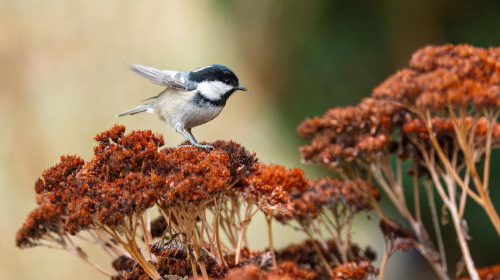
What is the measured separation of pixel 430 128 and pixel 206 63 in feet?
14.8

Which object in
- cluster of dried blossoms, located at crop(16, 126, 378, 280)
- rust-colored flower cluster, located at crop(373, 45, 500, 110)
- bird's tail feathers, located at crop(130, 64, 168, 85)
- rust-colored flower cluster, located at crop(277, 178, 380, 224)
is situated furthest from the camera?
bird's tail feathers, located at crop(130, 64, 168, 85)

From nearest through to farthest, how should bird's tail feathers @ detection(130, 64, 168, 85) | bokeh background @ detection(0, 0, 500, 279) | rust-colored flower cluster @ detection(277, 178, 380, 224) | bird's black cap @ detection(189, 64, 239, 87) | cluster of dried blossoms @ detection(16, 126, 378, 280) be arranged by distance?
cluster of dried blossoms @ detection(16, 126, 378, 280), rust-colored flower cluster @ detection(277, 178, 380, 224), bird's black cap @ detection(189, 64, 239, 87), bird's tail feathers @ detection(130, 64, 168, 85), bokeh background @ detection(0, 0, 500, 279)

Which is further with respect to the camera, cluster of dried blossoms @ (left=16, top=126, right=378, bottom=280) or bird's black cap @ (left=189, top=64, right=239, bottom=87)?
bird's black cap @ (left=189, top=64, right=239, bottom=87)

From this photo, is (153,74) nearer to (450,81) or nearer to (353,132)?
(353,132)

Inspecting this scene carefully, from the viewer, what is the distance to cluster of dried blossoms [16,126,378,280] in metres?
1.68

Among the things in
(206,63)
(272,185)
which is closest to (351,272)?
(272,185)

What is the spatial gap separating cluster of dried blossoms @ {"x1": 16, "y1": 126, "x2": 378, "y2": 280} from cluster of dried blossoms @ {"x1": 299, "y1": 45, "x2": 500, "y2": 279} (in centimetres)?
25

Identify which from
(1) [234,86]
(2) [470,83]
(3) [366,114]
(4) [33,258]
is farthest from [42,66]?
(2) [470,83]

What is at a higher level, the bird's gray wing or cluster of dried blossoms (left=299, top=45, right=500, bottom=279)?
the bird's gray wing

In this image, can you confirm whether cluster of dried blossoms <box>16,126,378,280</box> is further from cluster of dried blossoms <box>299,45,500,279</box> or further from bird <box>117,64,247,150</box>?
bird <box>117,64,247,150</box>

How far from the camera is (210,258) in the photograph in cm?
200

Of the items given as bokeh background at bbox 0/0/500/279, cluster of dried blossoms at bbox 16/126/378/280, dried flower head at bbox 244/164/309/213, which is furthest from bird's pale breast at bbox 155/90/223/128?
bokeh background at bbox 0/0/500/279

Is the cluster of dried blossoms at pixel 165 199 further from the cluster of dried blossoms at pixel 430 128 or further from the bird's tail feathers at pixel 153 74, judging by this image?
the bird's tail feathers at pixel 153 74

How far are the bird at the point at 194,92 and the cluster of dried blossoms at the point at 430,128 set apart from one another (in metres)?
0.36
